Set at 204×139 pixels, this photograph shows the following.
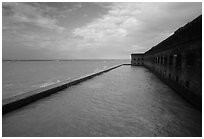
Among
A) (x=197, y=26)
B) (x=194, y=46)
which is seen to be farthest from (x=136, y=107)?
(x=197, y=26)

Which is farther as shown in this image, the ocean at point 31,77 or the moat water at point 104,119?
the ocean at point 31,77

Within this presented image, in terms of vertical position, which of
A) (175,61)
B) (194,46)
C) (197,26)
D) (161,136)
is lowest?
(161,136)

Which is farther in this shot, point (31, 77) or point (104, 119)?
point (31, 77)

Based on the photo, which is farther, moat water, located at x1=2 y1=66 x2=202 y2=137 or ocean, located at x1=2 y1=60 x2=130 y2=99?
ocean, located at x1=2 y1=60 x2=130 y2=99

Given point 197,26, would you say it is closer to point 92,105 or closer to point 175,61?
point 175,61

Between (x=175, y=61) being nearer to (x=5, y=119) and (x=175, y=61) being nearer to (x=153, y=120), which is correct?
(x=153, y=120)

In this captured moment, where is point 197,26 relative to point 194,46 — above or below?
above

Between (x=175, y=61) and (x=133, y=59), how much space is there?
125 ft

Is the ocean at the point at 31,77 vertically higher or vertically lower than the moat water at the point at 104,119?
lower

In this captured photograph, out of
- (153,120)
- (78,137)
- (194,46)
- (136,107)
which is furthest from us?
(194,46)

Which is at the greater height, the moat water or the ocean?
the moat water

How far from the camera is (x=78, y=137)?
11.9 feet

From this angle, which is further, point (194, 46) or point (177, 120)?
point (194, 46)

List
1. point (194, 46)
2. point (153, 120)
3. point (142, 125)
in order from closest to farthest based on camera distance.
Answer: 1. point (142, 125)
2. point (153, 120)
3. point (194, 46)
